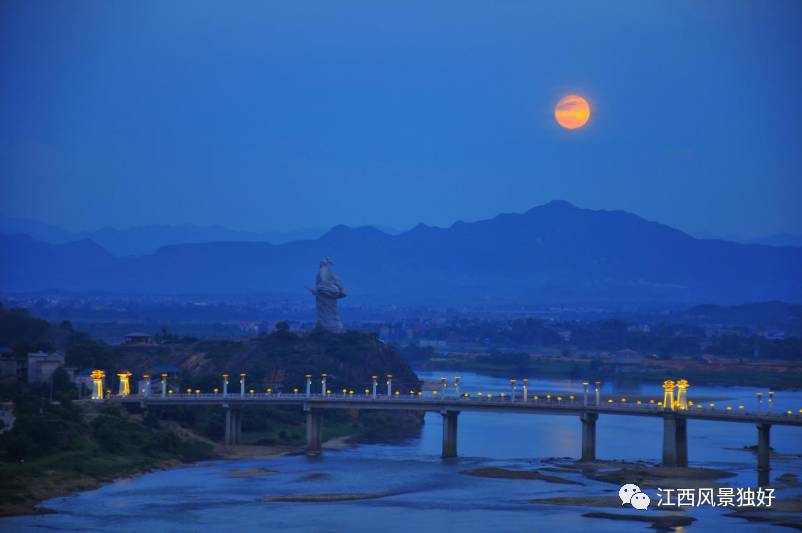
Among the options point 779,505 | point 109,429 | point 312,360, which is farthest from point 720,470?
point 312,360

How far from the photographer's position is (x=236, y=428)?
11150 centimetres

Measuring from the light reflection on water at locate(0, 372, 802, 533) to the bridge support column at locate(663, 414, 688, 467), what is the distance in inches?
79.5

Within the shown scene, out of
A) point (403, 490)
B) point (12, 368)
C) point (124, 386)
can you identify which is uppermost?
point (12, 368)

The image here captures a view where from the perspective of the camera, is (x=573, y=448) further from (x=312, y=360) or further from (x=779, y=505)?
(x=312, y=360)

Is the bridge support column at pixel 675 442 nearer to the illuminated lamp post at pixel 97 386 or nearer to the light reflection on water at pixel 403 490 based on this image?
the light reflection on water at pixel 403 490

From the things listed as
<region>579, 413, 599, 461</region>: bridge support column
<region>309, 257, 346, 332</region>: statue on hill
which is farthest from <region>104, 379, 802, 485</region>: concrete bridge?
<region>309, 257, 346, 332</region>: statue on hill

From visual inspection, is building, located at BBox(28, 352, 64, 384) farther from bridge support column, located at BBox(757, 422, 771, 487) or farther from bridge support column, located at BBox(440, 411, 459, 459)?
bridge support column, located at BBox(757, 422, 771, 487)

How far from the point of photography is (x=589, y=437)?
3991 inches

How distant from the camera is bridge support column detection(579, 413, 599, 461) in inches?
3964

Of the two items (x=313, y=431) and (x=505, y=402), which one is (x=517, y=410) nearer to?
(x=505, y=402)

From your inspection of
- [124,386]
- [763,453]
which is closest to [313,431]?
[124,386]

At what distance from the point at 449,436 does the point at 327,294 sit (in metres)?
48.0

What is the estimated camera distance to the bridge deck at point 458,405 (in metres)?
96.6

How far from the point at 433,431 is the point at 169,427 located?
82.1 ft
